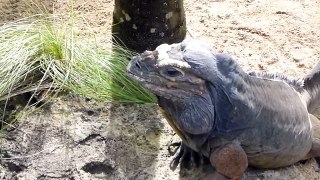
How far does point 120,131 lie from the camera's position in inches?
140

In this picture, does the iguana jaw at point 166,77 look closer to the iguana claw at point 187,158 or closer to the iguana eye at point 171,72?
the iguana eye at point 171,72

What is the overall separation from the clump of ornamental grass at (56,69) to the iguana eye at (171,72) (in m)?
0.93

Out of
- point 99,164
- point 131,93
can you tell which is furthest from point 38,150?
point 131,93

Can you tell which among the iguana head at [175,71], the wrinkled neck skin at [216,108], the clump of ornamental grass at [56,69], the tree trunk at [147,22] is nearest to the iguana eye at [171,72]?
the iguana head at [175,71]

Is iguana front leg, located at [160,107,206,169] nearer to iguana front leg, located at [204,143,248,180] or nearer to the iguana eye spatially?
iguana front leg, located at [204,143,248,180]

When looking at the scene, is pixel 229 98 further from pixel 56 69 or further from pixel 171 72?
pixel 56 69

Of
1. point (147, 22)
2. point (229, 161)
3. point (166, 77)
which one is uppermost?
point (166, 77)

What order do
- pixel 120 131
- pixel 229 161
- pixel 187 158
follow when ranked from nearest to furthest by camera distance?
pixel 229 161 < pixel 187 158 < pixel 120 131

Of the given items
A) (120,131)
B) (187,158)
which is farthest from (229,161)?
(120,131)

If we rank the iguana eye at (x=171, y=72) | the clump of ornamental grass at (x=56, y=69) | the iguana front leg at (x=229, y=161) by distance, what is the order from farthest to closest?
the clump of ornamental grass at (x=56, y=69)
the iguana front leg at (x=229, y=161)
the iguana eye at (x=171, y=72)

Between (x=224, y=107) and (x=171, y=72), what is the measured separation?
0.30 m

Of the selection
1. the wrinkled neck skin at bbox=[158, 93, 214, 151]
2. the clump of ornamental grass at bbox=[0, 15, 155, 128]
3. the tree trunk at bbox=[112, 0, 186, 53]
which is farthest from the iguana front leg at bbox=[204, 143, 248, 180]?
the tree trunk at bbox=[112, 0, 186, 53]

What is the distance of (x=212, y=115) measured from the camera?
294 cm

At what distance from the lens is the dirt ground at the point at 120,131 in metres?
3.34
